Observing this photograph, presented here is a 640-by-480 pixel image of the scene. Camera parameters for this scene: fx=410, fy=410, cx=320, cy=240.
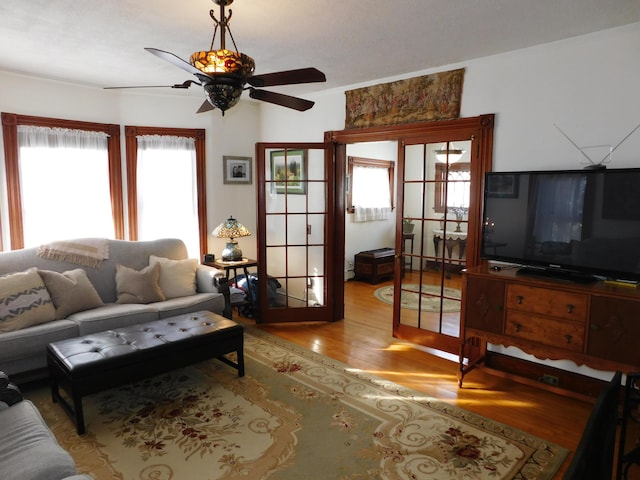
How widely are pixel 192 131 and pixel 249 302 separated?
2.14 m

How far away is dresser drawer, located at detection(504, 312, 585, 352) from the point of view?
261 cm

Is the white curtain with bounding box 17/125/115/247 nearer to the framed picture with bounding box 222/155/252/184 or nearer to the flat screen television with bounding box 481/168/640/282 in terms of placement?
the framed picture with bounding box 222/155/252/184

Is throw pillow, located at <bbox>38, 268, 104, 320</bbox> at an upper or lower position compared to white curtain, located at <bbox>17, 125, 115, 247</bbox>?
lower

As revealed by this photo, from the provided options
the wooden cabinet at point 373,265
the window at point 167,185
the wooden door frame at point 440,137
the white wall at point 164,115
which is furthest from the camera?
the wooden cabinet at point 373,265

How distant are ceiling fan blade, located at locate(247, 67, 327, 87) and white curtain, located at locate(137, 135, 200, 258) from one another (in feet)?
9.49

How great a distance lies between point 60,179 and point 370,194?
14.6 feet

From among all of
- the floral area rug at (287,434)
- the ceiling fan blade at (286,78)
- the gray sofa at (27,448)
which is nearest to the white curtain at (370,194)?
the floral area rug at (287,434)

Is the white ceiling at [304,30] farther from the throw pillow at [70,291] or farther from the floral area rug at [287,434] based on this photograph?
the floral area rug at [287,434]

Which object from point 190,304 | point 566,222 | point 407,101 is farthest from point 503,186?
point 190,304

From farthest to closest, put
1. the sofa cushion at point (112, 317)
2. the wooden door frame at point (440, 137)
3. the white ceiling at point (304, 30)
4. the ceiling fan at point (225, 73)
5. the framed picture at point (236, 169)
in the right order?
the framed picture at point (236, 169) < the wooden door frame at point (440, 137) < the sofa cushion at point (112, 317) < the white ceiling at point (304, 30) < the ceiling fan at point (225, 73)

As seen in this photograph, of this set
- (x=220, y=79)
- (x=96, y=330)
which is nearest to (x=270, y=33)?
(x=220, y=79)

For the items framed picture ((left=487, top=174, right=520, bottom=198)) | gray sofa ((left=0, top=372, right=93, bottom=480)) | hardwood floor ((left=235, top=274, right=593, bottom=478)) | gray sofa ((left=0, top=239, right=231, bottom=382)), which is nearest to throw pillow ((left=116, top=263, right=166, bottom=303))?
gray sofa ((left=0, top=239, right=231, bottom=382))

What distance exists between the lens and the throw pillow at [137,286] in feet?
12.2

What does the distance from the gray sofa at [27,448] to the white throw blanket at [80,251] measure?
185 centimetres
